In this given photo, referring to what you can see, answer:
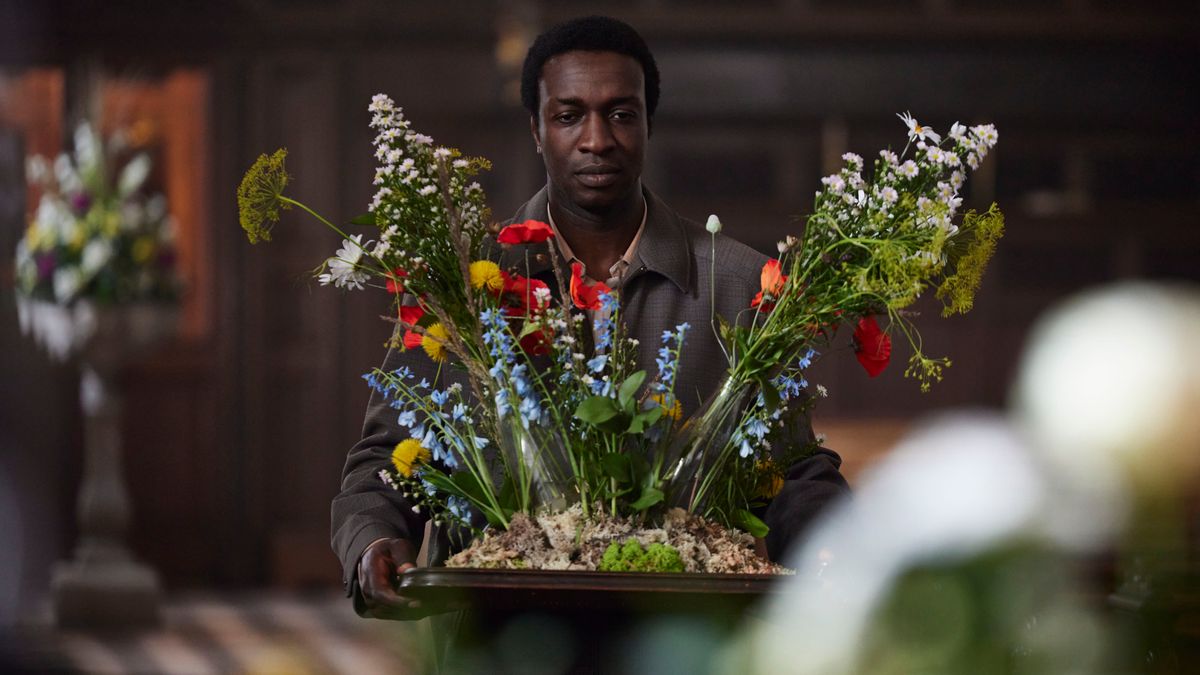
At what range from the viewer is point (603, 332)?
1.15 metres

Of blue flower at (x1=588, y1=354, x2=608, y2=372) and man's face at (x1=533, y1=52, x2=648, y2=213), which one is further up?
man's face at (x1=533, y1=52, x2=648, y2=213)


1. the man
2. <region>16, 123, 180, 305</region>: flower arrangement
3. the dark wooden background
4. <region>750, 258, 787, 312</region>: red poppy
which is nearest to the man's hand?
the man

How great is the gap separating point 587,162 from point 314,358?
519 centimetres

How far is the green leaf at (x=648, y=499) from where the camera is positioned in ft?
3.58

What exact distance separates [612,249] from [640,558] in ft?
1.53

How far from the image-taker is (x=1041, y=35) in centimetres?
632

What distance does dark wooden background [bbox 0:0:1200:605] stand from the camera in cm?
634

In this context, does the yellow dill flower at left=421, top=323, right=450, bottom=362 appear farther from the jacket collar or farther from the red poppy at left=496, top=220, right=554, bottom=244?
the jacket collar

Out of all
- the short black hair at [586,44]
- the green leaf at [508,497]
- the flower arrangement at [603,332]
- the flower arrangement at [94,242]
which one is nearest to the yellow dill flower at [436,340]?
the flower arrangement at [603,332]

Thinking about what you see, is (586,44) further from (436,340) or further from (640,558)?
(640,558)

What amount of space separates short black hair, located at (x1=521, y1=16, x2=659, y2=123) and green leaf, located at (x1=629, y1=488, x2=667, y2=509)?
0.43 metres

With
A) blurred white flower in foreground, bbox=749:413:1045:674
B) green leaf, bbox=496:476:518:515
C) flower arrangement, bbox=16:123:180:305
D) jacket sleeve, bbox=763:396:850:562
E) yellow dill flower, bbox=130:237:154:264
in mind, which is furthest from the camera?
yellow dill flower, bbox=130:237:154:264

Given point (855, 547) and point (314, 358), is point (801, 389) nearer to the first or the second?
point (855, 547)

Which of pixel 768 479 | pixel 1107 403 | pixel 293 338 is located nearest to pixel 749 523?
pixel 768 479
